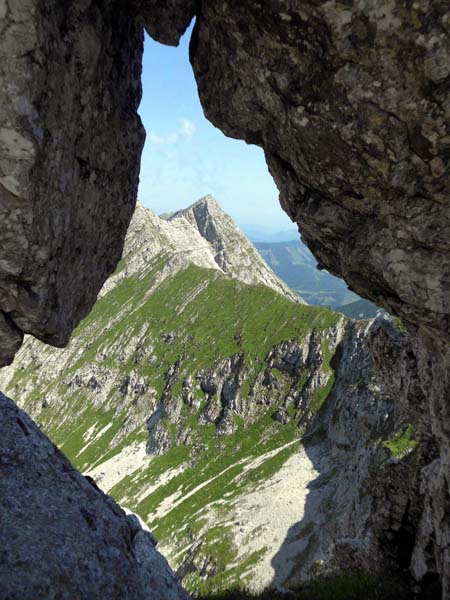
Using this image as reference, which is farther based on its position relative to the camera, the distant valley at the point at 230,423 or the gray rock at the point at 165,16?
the distant valley at the point at 230,423

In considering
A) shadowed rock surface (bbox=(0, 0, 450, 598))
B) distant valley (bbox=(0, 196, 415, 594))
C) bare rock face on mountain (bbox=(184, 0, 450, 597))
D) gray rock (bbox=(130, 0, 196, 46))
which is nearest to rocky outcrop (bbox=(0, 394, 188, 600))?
shadowed rock surface (bbox=(0, 0, 450, 598))

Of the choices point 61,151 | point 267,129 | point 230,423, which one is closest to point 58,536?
point 61,151

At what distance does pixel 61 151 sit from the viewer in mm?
11156

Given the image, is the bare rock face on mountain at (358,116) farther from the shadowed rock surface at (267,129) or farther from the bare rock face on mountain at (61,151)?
the bare rock face on mountain at (61,151)

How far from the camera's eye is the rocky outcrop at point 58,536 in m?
10.8

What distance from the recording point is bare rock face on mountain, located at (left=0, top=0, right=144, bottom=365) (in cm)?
933

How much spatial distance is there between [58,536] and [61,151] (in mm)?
11613

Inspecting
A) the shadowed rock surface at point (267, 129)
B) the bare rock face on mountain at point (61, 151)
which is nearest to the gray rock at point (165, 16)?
the shadowed rock surface at point (267, 129)

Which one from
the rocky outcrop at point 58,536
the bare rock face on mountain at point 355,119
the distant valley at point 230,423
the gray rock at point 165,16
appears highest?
the gray rock at point 165,16

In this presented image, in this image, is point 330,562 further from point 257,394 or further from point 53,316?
point 257,394

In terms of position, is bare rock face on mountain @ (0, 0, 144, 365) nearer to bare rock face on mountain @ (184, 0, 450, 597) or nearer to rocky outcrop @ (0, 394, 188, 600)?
bare rock face on mountain @ (184, 0, 450, 597)

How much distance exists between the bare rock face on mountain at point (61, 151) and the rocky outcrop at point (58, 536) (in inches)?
174

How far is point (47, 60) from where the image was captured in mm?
9766

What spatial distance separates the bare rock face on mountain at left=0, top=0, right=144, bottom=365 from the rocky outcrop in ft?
14.5
